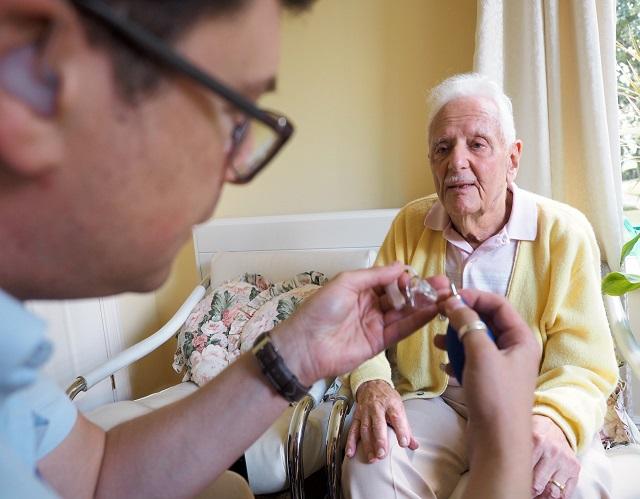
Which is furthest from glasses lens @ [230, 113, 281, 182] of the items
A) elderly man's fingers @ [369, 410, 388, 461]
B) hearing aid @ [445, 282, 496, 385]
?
elderly man's fingers @ [369, 410, 388, 461]

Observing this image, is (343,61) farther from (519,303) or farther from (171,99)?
(171,99)

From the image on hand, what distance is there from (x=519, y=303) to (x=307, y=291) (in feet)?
2.62

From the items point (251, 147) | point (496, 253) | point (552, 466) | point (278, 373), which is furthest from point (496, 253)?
point (251, 147)

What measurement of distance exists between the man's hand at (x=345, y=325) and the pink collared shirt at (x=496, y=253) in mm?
616

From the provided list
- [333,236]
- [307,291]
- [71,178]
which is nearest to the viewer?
[71,178]

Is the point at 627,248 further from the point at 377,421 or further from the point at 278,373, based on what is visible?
the point at 278,373

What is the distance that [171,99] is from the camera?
0.42 metres

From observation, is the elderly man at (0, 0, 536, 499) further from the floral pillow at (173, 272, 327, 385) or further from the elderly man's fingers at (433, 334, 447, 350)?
the floral pillow at (173, 272, 327, 385)

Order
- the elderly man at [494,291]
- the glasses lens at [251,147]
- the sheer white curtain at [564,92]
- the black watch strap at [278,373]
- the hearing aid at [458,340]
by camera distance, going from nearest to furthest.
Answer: the glasses lens at [251,147]
the hearing aid at [458,340]
the black watch strap at [278,373]
the elderly man at [494,291]
the sheer white curtain at [564,92]

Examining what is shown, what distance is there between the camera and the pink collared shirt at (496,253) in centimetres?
144

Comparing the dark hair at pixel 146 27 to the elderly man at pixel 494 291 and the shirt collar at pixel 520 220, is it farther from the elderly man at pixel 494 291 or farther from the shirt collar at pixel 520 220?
the shirt collar at pixel 520 220

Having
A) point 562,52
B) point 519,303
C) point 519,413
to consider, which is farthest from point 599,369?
point 562,52

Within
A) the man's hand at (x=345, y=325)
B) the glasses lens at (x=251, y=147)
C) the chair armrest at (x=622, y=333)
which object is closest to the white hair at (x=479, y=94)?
the chair armrest at (x=622, y=333)

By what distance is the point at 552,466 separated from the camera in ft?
3.62
